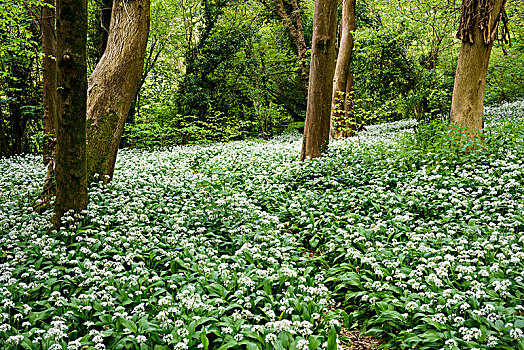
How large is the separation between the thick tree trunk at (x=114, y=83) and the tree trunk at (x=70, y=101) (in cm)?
150

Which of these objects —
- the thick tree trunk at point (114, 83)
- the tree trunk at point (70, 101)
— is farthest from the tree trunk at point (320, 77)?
the tree trunk at point (70, 101)

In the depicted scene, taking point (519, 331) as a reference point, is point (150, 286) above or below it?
below

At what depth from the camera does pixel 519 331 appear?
2.67m

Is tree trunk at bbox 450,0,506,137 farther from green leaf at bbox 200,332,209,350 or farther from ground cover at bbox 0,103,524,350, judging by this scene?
Answer: green leaf at bbox 200,332,209,350

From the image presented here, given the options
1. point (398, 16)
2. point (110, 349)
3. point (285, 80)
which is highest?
point (398, 16)

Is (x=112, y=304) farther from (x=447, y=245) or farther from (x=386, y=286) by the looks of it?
(x=447, y=245)

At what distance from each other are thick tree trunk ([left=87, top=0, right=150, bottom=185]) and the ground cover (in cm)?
68

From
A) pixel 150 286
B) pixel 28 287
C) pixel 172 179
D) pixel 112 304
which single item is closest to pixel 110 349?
pixel 112 304

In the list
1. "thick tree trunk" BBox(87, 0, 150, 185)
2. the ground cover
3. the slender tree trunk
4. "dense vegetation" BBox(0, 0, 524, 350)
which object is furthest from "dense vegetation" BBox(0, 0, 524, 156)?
the ground cover

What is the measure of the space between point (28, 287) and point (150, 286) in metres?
1.13

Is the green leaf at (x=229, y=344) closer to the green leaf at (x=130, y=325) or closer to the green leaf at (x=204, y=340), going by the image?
the green leaf at (x=204, y=340)

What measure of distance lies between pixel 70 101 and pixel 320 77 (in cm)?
A: 588

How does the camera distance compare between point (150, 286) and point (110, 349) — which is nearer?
point (110, 349)

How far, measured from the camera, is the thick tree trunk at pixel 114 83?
243 inches
